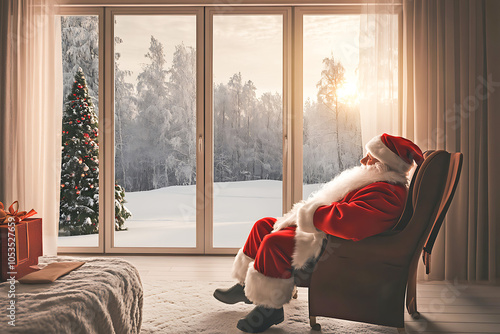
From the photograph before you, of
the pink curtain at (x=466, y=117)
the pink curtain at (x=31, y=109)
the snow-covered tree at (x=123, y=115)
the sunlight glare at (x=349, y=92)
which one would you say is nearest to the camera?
the pink curtain at (x=466, y=117)

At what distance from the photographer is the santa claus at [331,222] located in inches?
79.7

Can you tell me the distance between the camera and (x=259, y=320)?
2.13 meters

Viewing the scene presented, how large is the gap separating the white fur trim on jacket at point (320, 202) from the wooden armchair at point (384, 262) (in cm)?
8

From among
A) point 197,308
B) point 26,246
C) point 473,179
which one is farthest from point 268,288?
point 473,179

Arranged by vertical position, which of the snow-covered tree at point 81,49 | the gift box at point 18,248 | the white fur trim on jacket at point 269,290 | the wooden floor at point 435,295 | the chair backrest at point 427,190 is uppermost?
the snow-covered tree at point 81,49

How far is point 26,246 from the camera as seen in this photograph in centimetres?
178

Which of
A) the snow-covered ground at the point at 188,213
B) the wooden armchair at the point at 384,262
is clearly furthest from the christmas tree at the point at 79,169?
the wooden armchair at the point at 384,262

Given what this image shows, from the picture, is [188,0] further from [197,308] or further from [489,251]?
[489,251]

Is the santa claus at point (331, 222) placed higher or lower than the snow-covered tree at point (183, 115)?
lower

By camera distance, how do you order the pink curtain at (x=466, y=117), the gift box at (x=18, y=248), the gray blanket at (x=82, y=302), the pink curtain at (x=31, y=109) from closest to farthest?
the gray blanket at (x=82, y=302) → the gift box at (x=18, y=248) → the pink curtain at (x=466, y=117) → the pink curtain at (x=31, y=109)

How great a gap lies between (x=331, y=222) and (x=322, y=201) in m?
0.21

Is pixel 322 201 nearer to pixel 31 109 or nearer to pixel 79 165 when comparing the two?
pixel 79 165

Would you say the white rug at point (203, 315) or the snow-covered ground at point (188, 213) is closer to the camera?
the white rug at point (203, 315)

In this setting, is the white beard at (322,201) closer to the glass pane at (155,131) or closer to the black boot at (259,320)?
the black boot at (259,320)
